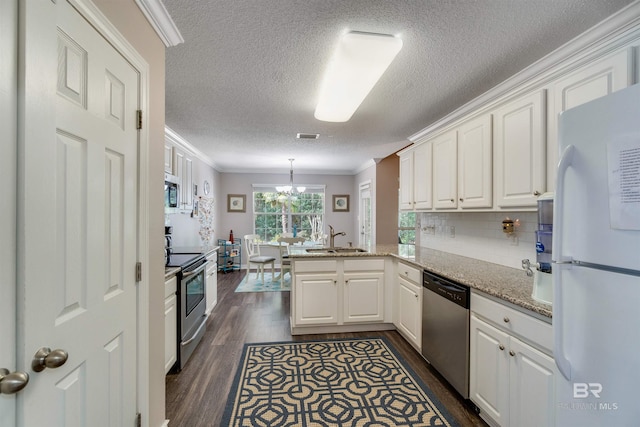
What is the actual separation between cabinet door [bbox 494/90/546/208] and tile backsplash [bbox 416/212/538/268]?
0.37 m

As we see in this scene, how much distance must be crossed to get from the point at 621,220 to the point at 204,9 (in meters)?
1.92

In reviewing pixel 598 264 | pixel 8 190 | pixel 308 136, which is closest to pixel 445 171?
pixel 308 136

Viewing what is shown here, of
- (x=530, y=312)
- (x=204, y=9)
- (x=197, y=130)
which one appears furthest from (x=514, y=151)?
(x=197, y=130)

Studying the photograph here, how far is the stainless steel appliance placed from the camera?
238 cm

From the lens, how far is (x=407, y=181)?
3.53 metres

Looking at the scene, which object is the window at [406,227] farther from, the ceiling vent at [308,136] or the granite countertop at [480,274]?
the ceiling vent at [308,136]

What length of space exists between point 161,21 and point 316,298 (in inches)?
105

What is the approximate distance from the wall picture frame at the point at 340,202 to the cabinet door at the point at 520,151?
4995 millimetres

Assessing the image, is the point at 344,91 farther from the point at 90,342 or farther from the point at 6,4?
the point at 90,342

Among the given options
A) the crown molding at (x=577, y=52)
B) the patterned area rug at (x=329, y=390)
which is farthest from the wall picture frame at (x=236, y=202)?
the crown molding at (x=577, y=52)

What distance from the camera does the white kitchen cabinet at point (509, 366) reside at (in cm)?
137

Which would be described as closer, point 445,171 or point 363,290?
point 445,171

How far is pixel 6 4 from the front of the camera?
722mm

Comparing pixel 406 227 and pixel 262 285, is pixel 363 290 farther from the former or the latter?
pixel 406 227
